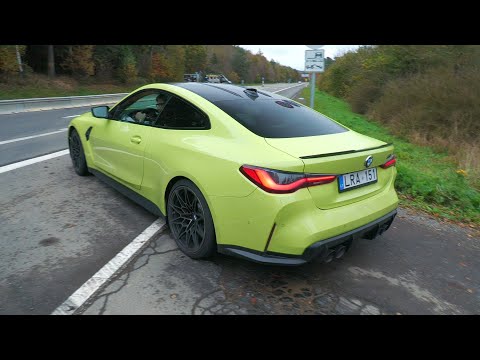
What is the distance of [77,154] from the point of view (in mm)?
5230

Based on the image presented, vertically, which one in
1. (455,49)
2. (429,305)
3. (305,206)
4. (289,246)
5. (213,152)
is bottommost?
(429,305)

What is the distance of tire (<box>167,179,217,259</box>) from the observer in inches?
112

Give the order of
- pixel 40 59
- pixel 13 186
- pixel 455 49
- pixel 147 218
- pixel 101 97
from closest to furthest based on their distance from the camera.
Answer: pixel 147 218 < pixel 13 186 < pixel 455 49 < pixel 101 97 < pixel 40 59

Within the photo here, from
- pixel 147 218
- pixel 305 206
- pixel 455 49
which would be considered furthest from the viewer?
pixel 455 49

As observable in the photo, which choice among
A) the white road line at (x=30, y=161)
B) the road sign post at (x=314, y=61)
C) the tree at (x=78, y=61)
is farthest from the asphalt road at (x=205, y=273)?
the tree at (x=78, y=61)

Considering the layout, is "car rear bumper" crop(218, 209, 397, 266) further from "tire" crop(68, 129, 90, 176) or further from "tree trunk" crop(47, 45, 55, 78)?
"tree trunk" crop(47, 45, 55, 78)

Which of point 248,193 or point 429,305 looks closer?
point 248,193

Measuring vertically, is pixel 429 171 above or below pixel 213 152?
below

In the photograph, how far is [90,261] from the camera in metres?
3.00

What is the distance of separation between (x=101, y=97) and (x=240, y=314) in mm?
22186

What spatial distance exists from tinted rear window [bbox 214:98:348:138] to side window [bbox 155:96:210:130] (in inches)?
8.2

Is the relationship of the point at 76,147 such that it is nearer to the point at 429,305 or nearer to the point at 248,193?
the point at 248,193

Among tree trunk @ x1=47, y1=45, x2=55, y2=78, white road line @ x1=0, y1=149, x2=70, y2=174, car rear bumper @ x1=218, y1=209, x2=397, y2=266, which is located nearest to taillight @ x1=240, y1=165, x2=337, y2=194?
car rear bumper @ x1=218, y1=209, x2=397, y2=266

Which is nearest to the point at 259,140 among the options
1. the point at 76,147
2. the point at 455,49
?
the point at 76,147
